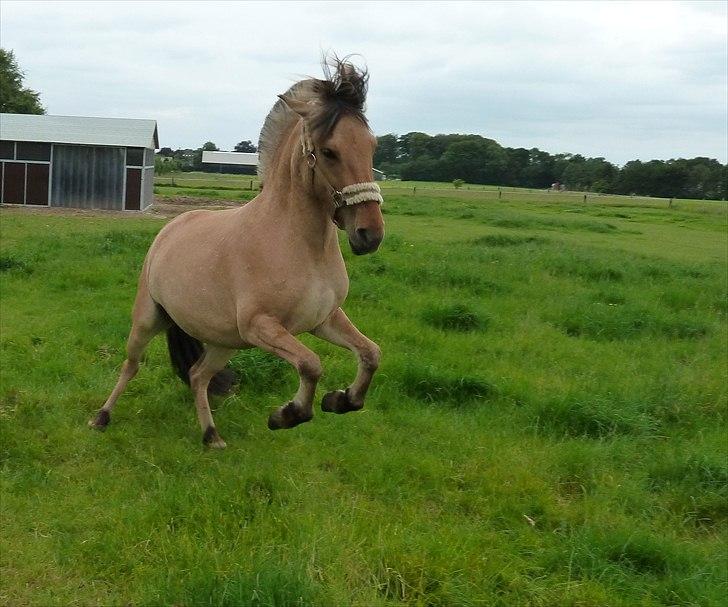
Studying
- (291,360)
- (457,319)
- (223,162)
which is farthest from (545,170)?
(291,360)

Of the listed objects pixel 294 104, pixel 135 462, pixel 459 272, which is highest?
pixel 294 104

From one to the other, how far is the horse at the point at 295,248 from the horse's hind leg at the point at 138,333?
36 cm

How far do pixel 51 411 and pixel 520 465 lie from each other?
3.59 meters

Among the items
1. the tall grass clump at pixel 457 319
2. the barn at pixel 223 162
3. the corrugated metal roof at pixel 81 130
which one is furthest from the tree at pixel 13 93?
the tall grass clump at pixel 457 319

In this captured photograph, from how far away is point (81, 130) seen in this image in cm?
2844

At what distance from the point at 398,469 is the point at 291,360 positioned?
46.6 inches

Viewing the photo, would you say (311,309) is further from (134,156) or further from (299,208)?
(134,156)

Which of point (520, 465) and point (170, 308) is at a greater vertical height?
point (170, 308)

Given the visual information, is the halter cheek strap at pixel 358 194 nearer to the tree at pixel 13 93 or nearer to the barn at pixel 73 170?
the barn at pixel 73 170

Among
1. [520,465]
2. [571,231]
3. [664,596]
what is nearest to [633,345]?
[520,465]

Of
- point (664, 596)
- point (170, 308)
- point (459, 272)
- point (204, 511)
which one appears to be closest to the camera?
point (664, 596)

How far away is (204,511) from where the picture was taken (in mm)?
3982

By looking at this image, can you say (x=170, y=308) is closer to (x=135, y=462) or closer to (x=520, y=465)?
(x=135, y=462)

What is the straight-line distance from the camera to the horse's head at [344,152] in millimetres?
3779
